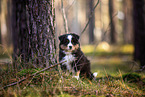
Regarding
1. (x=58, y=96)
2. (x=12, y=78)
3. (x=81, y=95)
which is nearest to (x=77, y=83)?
(x=81, y=95)

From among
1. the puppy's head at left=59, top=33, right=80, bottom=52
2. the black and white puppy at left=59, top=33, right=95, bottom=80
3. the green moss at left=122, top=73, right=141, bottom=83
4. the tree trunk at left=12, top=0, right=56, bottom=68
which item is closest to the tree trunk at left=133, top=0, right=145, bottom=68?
the green moss at left=122, top=73, right=141, bottom=83

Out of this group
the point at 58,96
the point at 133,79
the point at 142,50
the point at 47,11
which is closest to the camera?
the point at 58,96

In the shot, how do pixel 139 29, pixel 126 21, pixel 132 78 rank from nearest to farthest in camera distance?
pixel 132 78 → pixel 139 29 → pixel 126 21

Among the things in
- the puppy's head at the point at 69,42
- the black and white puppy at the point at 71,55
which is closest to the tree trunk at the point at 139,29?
the black and white puppy at the point at 71,55

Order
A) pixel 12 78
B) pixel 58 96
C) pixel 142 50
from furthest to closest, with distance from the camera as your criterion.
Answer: pixel 142 50 → pixel 12 78 → pixel 58 96

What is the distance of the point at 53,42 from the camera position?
4094 mm

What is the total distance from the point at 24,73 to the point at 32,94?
0.71m

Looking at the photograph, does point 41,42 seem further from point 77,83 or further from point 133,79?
point 133,79

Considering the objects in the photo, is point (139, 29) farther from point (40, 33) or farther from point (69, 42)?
point (40, 33)

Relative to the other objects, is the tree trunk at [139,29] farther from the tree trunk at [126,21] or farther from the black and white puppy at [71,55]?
the tree trunk at [126,21]

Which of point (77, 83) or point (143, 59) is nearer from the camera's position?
point (77, 83)

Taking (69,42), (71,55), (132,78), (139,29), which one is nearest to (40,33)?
(69,42)

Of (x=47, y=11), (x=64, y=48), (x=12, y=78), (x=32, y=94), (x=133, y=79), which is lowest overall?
(x=133, y=79)

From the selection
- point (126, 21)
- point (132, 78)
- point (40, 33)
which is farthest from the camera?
point (126, 21)
